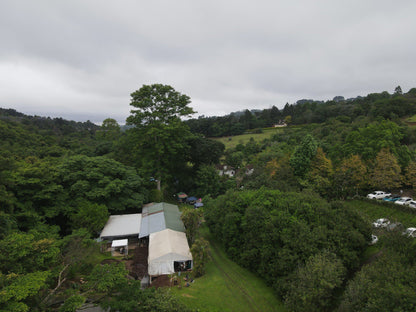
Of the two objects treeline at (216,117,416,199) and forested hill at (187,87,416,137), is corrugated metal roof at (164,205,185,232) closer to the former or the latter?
treeline at (216,117,416,199)

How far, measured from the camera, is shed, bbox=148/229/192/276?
1421 centimetres

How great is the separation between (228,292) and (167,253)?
4.71 metres

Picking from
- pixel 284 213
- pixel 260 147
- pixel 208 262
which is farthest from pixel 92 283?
pixel 260 147

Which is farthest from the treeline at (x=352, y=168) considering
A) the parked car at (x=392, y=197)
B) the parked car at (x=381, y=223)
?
the parked car at (x=381, y=223)

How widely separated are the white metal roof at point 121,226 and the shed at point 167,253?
8.09 feet

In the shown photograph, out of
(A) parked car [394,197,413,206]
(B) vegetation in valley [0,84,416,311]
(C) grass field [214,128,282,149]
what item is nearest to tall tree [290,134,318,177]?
(B) vegetation in valley [0,84,416,311]

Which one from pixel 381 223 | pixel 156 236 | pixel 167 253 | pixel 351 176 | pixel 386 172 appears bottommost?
pixel 167 253

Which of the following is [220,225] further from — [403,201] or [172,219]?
[403,201]

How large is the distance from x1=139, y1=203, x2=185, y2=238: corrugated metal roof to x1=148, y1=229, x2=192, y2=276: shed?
3.03 feet

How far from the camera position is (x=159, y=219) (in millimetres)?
19438

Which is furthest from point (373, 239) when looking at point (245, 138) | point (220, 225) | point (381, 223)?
point (245, 138)

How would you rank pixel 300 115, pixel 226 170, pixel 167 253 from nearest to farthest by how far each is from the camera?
pixel 167 253 → pixel 226 170 → pixel 300 115

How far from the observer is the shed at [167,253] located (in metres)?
14.2

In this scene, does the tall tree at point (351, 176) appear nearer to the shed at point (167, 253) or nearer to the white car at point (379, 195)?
the white car at point (379, 195)
